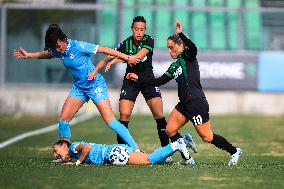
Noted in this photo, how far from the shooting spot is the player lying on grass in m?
14.2

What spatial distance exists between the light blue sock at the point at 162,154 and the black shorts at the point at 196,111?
2.02 ft

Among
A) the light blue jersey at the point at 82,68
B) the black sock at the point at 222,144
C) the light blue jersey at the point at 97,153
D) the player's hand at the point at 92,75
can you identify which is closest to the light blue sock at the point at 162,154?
the light blue jersey at the point at 97,153

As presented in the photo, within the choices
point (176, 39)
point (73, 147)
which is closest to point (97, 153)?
point (73, 147)

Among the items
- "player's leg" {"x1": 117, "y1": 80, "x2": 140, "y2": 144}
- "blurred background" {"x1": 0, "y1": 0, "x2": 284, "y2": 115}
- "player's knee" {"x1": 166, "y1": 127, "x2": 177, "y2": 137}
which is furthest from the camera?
"blurred background" {"x1": 0, "y1": 0, "x2": 284, "y2": 115}

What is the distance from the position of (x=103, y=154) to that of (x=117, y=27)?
15925mm

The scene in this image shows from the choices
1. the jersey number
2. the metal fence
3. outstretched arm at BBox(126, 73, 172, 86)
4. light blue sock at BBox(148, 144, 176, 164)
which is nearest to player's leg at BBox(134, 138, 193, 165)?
light blue sock at BBox(148, 144, 176, 164)

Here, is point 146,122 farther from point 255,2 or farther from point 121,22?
point 255,2

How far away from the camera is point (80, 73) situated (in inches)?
595

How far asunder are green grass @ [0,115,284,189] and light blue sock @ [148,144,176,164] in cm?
14

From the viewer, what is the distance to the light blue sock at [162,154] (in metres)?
14.0

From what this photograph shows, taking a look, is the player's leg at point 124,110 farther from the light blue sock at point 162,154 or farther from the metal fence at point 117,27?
the metal fence at point 117,27

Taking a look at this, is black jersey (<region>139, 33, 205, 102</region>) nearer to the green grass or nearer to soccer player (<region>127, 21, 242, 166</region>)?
soccer player (<region>127, 21, 242, 166</region>)

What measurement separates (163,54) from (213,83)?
5.17 feet

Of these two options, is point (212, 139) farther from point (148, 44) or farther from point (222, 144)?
point (148, 44)
